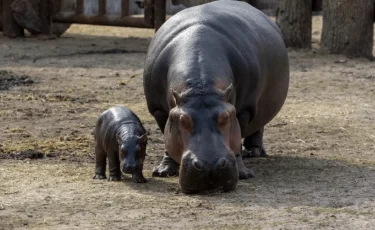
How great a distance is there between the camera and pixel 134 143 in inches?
227

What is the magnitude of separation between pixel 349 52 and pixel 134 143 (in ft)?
20.6

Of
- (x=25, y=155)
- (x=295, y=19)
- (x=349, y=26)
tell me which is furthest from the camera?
(x=295, y=19)

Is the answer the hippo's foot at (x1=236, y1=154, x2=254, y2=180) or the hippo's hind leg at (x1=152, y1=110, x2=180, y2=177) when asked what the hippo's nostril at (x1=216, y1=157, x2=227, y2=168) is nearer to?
the hippo's foot at (x1=236, y1=154, x2=254, y2=180)

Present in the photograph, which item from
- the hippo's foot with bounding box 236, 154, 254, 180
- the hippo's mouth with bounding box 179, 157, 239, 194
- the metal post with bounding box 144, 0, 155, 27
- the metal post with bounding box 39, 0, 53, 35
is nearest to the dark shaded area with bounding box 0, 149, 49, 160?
the hippo's foot with bounding box 236, 154, 254, 180

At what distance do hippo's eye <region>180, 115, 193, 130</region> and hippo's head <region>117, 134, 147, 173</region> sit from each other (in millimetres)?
587

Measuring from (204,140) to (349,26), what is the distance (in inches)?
259

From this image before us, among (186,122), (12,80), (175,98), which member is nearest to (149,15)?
(12,80)

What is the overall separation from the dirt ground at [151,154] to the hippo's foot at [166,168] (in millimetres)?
62

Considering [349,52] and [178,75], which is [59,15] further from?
[178,75]

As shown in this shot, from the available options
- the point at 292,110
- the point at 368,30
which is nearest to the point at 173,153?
the point at 292,110

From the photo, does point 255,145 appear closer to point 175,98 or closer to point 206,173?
point 175,98

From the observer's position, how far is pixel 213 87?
5.38 meters

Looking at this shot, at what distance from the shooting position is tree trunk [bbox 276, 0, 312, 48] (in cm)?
1207

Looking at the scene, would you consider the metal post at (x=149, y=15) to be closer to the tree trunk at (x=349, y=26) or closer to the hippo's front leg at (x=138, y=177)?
the tree trunk at (x=349, y=26)
